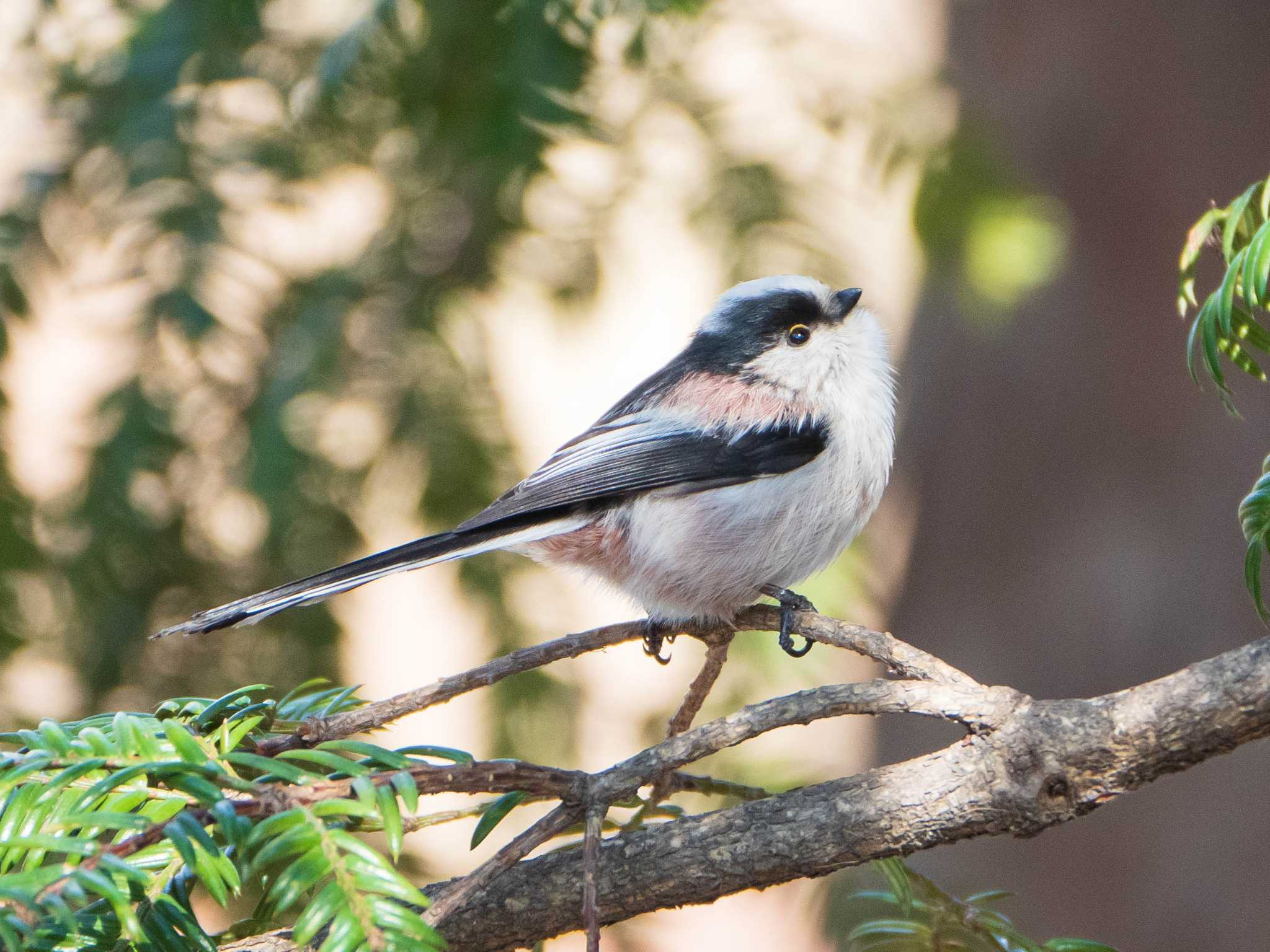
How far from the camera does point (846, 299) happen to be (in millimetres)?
1840

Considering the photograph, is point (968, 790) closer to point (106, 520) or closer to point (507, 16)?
point (507, 16)

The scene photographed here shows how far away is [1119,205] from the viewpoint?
292 cm

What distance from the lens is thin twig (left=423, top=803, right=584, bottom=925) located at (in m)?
0.79

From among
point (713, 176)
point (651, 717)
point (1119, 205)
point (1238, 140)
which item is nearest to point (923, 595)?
point (1119, 205)

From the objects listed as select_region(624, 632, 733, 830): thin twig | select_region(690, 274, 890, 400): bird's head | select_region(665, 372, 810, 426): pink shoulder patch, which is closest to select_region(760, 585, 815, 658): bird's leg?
select_region(624, 632, 733, 830): thin twig

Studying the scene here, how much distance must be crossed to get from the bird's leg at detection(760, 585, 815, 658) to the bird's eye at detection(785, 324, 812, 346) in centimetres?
51

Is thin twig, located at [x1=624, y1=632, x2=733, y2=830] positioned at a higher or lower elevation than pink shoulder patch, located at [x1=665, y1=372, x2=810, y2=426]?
lower

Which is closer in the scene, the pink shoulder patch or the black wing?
the black wing

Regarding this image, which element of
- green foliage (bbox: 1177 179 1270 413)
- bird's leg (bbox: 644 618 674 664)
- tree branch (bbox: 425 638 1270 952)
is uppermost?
bird's leg (bbox: 644 618 674 664)

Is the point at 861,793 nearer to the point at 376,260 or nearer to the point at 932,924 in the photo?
the point at 932,924

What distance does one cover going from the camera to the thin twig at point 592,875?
744 mm

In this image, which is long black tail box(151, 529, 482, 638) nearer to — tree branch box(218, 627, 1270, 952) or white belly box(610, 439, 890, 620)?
white belly box(610, 439, 890, 620)

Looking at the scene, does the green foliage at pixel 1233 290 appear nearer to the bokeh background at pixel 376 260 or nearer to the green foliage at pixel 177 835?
the bokeh background at pixel 376 260

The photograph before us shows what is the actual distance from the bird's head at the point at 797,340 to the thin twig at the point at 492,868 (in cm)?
112
